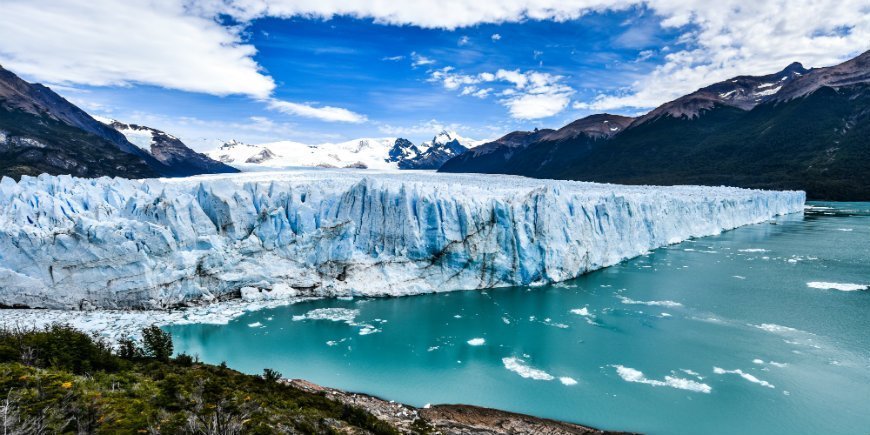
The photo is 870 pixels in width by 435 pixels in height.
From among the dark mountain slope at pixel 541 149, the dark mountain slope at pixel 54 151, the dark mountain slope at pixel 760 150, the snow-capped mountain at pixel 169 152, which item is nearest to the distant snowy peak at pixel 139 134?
the snow-capped mountain at pixel 169 152

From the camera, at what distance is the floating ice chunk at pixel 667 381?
1012cm

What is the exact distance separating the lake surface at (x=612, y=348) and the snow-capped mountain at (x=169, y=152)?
9102cm

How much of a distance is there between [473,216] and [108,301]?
44.0 ft

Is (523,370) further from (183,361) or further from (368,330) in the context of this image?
(183,361)

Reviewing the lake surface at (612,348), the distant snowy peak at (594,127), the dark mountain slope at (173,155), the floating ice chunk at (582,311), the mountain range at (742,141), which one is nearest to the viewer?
the lake surface at (612,348)

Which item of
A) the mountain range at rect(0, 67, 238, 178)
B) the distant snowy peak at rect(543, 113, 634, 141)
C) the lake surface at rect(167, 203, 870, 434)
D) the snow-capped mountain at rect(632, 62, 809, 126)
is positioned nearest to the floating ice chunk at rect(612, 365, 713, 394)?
Answer: the lake surface at rect(167, 203, 870, 434)

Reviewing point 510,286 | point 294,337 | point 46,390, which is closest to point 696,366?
point 510,286

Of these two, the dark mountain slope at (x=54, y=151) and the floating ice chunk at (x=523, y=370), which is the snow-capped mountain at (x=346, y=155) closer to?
the dark mountain slope at (x=54, y=151)

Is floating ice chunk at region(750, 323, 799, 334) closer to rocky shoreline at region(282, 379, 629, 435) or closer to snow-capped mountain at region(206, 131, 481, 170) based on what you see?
rocky shoreline at region(282, 379, 629, 435)

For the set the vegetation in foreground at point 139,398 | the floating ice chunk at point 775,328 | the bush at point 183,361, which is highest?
the vegetation in foreground at point 139,398

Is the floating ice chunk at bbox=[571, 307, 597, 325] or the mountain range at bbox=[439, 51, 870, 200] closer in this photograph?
the floating ice chunk at bbox=[571, 307, 597, 325]

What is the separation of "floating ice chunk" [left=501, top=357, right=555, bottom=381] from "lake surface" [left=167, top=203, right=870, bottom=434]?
56 millimetres

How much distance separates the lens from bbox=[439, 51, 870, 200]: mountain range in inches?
Result: 2271

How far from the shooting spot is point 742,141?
72250 millimetres
